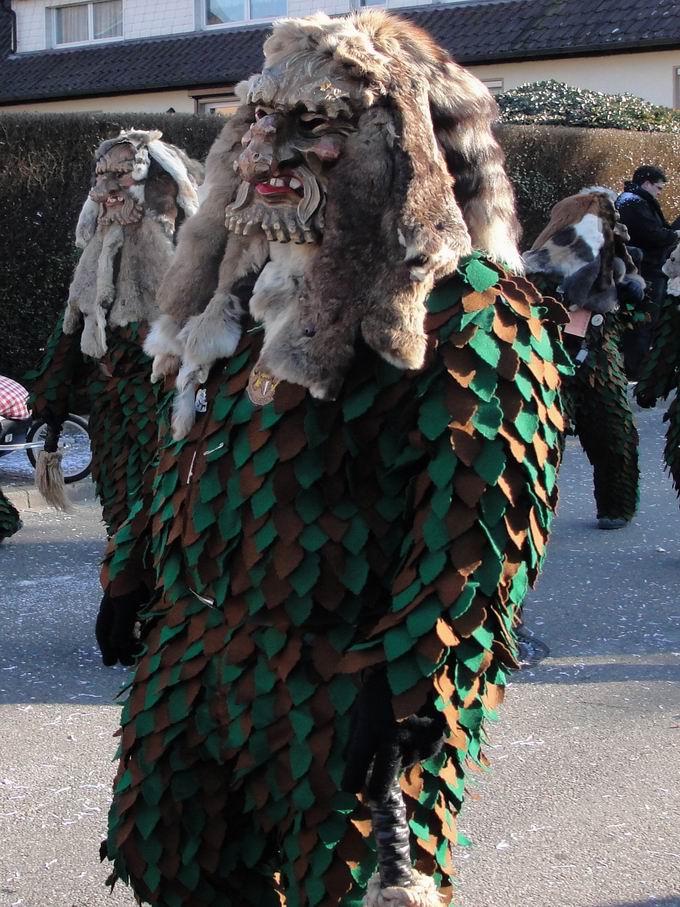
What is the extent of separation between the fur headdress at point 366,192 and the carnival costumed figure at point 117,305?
295cm

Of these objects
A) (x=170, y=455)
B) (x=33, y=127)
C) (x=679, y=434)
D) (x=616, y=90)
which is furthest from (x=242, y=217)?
(x=616, y=90)

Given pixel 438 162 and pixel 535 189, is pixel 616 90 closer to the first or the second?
pixel 535 189

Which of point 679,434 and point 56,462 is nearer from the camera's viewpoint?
point 56,462

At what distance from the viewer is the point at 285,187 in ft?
7.67

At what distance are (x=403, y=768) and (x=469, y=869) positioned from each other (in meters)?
1.71

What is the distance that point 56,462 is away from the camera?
599 centimetres

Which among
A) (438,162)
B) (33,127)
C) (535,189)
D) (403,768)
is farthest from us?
(535,189)

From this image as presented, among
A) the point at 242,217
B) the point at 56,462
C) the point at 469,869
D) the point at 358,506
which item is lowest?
the point at 469,869

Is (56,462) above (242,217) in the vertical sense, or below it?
below

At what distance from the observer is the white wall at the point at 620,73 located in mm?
19297

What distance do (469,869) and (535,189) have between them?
1134 cm

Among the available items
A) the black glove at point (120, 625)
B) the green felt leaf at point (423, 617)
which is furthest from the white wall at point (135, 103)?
the green felt leaf at point (423, 617)

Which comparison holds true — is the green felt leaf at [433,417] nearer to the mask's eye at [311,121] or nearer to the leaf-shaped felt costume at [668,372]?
the mask's eye at [311,121]

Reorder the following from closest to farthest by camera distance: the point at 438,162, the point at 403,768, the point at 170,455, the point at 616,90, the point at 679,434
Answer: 1. the point at 403,768
2. the point at 438,162
3. the point at 170,455
4. the point at 679,434
5. the point at 616,90
